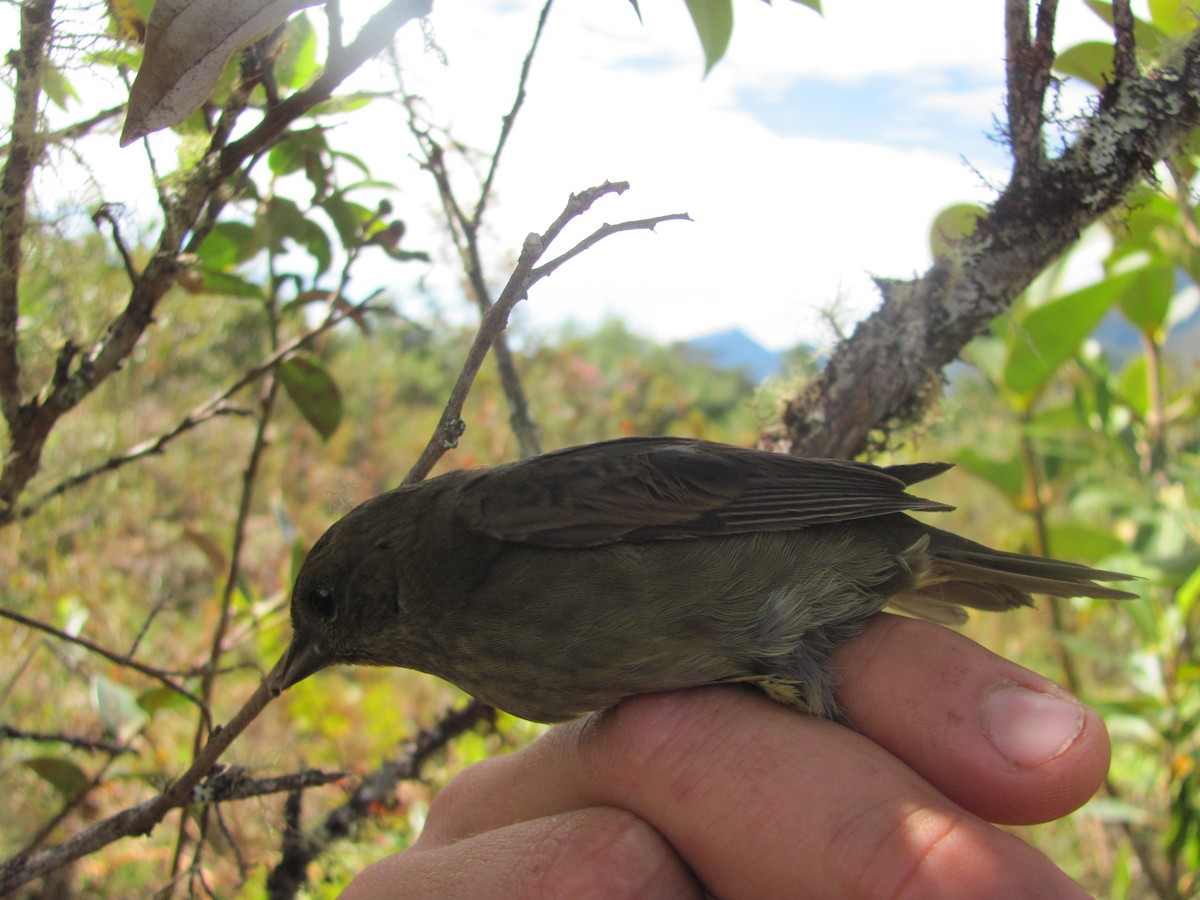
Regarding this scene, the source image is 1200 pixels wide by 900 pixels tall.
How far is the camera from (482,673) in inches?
67.4

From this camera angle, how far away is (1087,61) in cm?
189

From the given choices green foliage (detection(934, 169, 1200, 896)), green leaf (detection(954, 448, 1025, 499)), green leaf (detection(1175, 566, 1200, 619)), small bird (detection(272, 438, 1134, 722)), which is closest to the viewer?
small bird (detection(272, 438, 1134, 722))

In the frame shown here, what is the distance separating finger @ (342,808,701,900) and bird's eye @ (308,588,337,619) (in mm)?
530

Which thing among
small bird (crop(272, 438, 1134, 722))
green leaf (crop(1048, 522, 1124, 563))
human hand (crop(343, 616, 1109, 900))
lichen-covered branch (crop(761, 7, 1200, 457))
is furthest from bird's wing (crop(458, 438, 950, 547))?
green leaf (crop(1048, 522, 1124, 563))

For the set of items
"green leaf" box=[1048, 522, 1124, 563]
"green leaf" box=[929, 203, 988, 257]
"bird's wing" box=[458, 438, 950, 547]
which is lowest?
"green leaf" box=[1048, 522, 1124, 563]

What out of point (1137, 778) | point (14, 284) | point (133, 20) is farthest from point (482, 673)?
point (1137, 778)

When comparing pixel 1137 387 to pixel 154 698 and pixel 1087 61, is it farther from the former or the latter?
pixel 154 698

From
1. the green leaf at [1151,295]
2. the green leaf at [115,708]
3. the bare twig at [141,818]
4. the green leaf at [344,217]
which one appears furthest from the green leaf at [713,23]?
the green leaf at [1151,295]

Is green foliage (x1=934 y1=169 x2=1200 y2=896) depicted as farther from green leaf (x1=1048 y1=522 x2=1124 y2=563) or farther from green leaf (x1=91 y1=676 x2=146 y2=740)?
green leaf (x1=91 y1=676 x2=146 y2=740)

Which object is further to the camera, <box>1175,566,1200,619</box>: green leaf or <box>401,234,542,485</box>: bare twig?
<box>1175,566,1200,619</box>: green leaf

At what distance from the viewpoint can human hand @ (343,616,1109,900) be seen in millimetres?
1411

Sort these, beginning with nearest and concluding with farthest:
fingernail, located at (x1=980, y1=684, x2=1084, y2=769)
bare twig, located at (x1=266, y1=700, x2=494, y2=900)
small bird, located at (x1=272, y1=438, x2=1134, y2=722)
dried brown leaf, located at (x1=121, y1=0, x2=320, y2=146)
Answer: dried brown leaf, located at (x1=121, y1=0, x2=320, y2=146) < fingernail, located at (x1=980, y1=684, x2=1084, y2=769) < small bird, located at (x1=272, y1=438, x2=1134, y2=722) < bare twig, located at (x1=266, y1=700, x2=494, y2=900)

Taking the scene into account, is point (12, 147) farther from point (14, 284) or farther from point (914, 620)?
point (914, 620)

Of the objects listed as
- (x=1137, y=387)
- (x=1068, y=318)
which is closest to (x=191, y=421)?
(x=1068, y=318)
